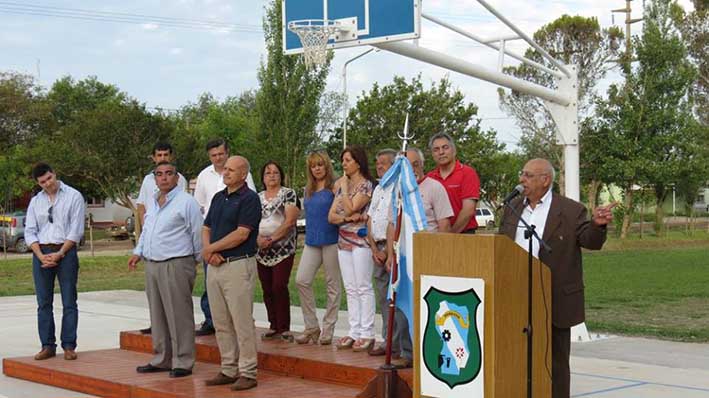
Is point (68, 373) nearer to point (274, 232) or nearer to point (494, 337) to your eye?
point (274, 232)

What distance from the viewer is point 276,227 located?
952cm

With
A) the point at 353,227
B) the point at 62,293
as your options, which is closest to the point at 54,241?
the point at 62,293

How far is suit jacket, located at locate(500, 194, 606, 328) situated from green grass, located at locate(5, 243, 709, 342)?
20.1 feet

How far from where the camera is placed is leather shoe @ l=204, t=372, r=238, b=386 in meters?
8.62

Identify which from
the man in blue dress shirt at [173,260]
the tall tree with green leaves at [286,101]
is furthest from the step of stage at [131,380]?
the tall tree with green leaves at [286,101]

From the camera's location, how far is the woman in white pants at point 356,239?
8.80 m

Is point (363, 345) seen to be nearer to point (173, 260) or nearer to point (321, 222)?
point (321, 222)

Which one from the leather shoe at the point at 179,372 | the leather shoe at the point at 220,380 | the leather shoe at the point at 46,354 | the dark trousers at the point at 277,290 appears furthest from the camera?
the leather shoe at the point at 46,354

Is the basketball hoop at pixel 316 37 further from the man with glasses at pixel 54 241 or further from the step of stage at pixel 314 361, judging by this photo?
the step of stage at pixel 314 361

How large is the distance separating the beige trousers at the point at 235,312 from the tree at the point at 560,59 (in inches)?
1572

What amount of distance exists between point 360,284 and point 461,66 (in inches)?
133

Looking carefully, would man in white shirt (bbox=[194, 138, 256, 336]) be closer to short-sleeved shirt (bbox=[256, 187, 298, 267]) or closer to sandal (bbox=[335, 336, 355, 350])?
short-sleeved shirt (bbox=[256, 187, 298, 267])

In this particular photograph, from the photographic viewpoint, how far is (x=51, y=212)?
1023cm

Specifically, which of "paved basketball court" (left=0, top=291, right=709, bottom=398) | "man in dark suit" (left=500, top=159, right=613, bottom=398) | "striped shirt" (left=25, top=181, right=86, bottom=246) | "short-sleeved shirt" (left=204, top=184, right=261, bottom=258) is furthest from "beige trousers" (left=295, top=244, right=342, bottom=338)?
"man in dark suit" (left=500, top=159, right=613, bottom=398)
